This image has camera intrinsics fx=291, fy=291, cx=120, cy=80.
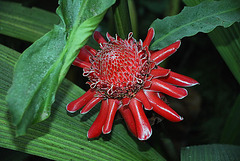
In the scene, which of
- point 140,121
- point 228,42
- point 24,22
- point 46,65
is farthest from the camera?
point 24,22

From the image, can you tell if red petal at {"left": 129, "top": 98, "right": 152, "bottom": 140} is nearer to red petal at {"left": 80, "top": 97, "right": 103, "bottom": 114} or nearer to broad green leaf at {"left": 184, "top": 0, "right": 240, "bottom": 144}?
red petal at {"left": 80, "top": 97, "right": 103, "bottom": 114}

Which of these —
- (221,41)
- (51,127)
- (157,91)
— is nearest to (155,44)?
(157,91)

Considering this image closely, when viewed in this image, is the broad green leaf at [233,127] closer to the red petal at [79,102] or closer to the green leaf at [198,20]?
the green leaf at [198,20]

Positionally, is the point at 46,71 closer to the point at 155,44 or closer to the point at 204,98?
the point at 155,44

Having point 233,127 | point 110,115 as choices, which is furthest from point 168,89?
point 233,127

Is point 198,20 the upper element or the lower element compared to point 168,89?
upper

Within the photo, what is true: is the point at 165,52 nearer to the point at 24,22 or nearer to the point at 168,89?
the point at 168,89
